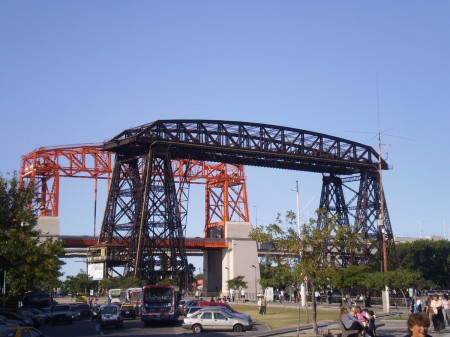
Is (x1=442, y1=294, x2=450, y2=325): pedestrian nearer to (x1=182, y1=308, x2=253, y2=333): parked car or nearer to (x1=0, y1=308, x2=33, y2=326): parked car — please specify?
(x1=182, y1=308, x2=253, y2=333): parked car

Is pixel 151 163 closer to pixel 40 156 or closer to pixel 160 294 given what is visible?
pixel 160 294

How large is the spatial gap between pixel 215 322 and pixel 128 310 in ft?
61.3

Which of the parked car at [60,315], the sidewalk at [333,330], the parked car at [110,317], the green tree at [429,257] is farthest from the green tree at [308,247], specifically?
the green tree at [429,257]

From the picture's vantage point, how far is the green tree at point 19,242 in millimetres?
40344

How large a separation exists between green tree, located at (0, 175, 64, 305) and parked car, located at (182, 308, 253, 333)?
37.5 feet

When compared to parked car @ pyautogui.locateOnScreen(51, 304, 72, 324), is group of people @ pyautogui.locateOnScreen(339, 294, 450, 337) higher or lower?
higher

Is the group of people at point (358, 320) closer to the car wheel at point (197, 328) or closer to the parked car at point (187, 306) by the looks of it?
the car wheel at point (197, 328)

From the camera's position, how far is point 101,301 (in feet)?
271

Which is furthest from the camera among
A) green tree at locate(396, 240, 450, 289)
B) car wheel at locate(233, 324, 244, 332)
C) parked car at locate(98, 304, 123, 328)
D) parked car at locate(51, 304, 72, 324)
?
green tree at locate(396, 240, 450, 289)

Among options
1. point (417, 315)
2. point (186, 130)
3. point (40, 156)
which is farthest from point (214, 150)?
point (417, 315)

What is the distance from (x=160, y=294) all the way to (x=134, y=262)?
29.1 meters

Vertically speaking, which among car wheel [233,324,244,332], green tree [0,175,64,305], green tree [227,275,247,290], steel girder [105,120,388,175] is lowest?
car wheel [233,324,244,332]

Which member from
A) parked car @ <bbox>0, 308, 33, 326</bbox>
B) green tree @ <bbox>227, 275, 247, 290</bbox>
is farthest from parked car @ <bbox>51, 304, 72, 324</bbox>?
green tree @ <bbox>227, 275, 247, 290</bbox>

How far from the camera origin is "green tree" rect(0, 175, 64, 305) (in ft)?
132
